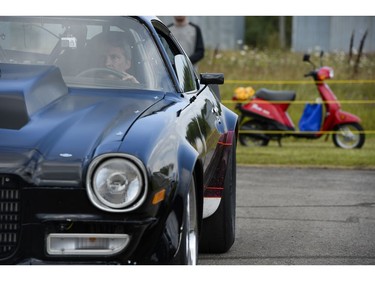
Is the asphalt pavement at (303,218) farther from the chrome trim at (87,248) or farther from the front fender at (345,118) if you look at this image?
the front fender at (345,118)

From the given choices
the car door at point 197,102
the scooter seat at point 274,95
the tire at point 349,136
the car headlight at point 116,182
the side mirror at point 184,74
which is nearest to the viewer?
the car headlight at point 116,182

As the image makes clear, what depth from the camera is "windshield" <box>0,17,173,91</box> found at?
5.38 m

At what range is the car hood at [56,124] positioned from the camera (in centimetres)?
405

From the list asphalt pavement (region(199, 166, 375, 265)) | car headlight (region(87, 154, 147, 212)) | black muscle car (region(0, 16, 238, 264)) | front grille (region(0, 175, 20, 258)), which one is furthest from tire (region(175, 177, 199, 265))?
asphalt pavement (region(199, 166, 375, 265))

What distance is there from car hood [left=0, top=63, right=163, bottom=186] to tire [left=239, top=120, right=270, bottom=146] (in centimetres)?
930

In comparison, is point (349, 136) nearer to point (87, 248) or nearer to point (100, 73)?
point (100, 73)

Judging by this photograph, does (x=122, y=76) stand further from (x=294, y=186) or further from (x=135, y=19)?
(x=294, y=186)

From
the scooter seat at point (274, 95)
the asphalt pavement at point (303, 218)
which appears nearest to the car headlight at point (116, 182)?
the asphalt pavement at point (303, 218)

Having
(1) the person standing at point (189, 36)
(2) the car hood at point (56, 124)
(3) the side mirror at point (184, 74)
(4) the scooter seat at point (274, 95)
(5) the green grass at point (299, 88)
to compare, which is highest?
(2) the car hood at point (56, 124)

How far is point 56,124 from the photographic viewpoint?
172 inches

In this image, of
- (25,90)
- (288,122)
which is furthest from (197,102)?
(288,122)

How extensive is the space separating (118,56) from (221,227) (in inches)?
49.1

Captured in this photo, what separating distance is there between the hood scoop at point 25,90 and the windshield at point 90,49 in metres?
0.29

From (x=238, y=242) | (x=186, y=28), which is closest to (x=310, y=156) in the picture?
(x=186, y=28)
